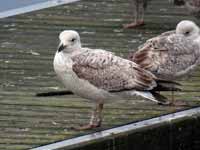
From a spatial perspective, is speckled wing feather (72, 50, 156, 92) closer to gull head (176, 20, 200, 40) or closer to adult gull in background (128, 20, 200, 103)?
adult gull in background (128, 20, 200, 103)

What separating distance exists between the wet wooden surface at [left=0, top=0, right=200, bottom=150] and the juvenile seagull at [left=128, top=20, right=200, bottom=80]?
1.31ft

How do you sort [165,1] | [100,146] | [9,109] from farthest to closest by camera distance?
1. [165,1]
2. [9,109]
3. [100,146]

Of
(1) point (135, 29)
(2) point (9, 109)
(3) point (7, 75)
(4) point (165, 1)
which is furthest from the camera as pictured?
(4) point (165, 1)

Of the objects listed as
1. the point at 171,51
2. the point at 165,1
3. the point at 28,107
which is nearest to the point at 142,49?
the point at 171,51

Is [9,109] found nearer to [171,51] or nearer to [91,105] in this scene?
[91,105]

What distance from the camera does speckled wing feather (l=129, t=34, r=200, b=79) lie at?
10469mm

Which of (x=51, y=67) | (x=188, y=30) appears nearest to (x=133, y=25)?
(x=51, y=67)

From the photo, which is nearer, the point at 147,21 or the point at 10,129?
the point at 10,129

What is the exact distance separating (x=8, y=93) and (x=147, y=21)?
4.00 m

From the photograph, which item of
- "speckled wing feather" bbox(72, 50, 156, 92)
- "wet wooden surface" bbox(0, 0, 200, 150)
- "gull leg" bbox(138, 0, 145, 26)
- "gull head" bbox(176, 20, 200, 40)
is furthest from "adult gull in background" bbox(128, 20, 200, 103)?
"gull leg" bbox(138, 0, 145, 26)

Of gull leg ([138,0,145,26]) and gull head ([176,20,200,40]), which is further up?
gull head ([176,20,200,40])

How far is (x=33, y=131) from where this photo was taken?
9930mm

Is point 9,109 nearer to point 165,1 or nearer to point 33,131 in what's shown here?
point 33,131

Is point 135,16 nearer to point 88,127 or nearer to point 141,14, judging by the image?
point 141,14
